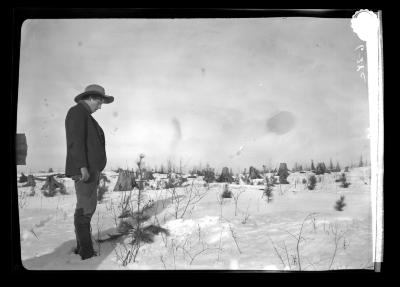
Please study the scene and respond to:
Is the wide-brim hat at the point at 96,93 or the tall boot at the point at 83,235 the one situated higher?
the wide-brim hat at the point at 96,93

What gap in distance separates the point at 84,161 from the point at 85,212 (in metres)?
0.34

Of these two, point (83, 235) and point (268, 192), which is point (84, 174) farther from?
point (268, 192)

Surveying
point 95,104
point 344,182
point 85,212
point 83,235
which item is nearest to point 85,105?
point 95,104

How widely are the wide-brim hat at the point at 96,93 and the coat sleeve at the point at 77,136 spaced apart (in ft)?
0.35

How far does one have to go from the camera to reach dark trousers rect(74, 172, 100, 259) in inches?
85.8

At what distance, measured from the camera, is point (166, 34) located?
229 cm

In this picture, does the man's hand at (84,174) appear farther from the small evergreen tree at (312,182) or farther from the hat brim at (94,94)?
the small evergreen tree at (312,182)

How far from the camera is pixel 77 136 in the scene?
2189 millimetres

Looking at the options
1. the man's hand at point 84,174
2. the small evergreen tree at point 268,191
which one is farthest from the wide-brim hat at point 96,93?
the small evergreen tree at point 268,191

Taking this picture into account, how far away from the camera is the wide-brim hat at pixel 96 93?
2232 mm

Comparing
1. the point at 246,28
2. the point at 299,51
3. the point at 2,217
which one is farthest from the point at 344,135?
the point at 2,217

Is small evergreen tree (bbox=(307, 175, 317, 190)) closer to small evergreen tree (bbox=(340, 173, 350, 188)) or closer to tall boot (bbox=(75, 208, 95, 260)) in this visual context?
small evergreen tree (bbox=(340, 173, 350, 188))

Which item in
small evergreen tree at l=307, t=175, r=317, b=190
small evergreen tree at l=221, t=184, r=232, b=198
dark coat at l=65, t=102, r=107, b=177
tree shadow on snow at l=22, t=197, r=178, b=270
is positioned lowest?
tree shadow on snow at l=22, t=197, r=178, b=270

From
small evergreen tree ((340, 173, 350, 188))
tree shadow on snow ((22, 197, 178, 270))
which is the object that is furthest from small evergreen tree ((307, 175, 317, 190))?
tree shadow on snow ((22, 197, 178, 270))
